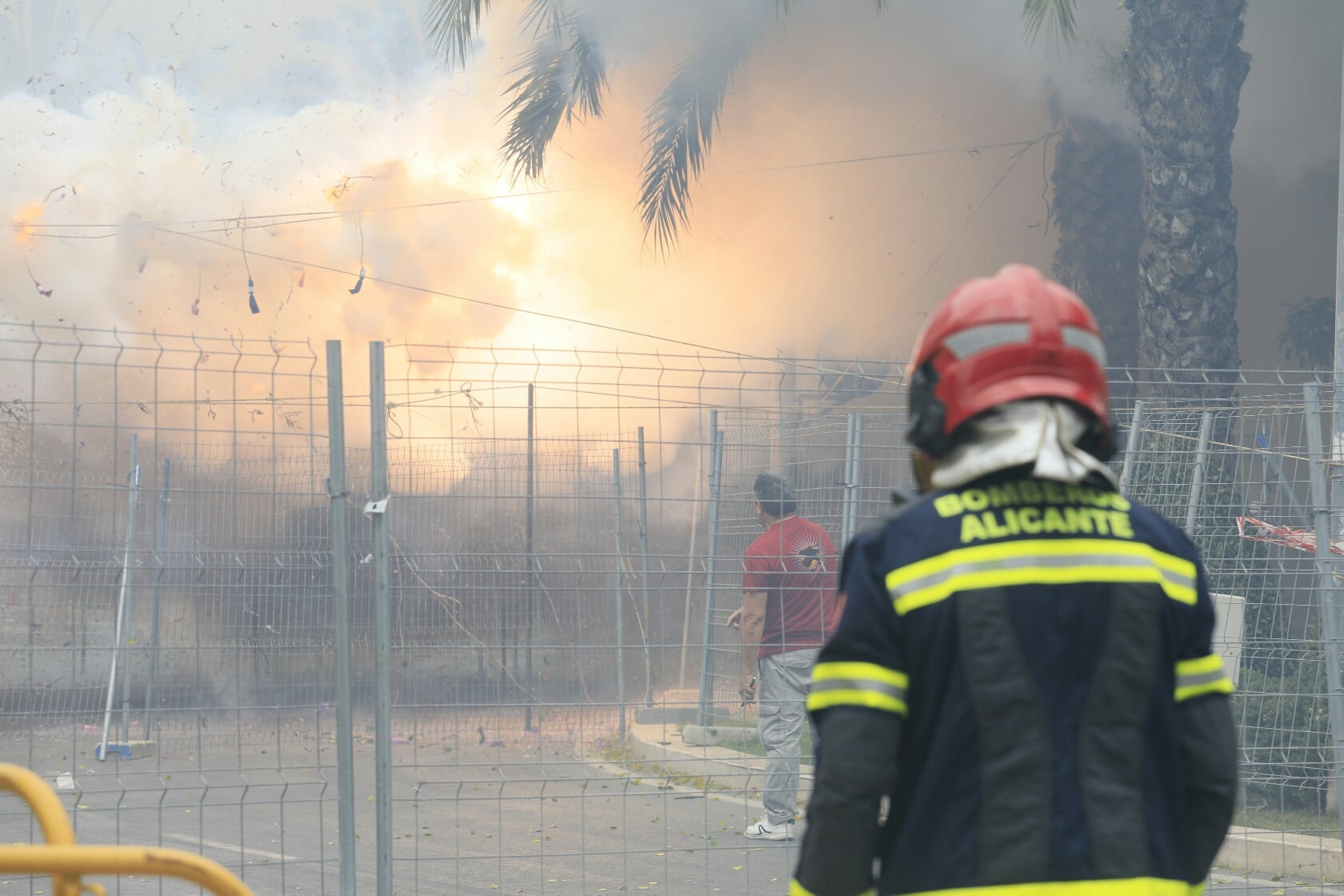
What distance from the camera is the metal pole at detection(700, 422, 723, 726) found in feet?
22.2

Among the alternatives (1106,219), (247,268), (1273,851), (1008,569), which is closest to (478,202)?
(247,268)

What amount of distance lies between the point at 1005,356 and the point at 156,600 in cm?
604

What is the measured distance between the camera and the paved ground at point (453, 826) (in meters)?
4.91

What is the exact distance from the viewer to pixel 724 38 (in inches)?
561

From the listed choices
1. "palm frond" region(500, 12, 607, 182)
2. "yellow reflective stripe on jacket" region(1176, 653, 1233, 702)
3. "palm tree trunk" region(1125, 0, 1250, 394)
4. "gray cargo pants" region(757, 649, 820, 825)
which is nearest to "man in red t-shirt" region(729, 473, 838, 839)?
"gray cargo pants" region(757, 649, 820, 825)

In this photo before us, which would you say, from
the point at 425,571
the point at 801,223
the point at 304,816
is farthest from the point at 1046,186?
the point at 425,571

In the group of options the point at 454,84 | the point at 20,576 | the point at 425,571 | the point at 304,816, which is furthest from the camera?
the point at 454,84

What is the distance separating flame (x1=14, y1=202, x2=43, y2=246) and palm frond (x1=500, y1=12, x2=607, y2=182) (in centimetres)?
521

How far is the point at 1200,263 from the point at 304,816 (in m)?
8.67

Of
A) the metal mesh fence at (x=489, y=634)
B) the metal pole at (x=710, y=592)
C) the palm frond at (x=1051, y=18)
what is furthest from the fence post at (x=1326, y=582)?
the palm frond at (x=1051, y=18)

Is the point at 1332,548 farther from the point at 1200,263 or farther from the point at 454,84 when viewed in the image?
the point at 454,84

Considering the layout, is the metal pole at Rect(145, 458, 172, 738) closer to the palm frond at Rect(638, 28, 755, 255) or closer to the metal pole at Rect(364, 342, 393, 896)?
the metal pole at Rect(364, 342, 393, 896)

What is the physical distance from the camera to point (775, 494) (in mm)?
6543

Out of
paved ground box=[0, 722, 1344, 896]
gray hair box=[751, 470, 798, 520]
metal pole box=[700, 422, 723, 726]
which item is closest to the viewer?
paved ground box=[0, 722, 1344, 896]
